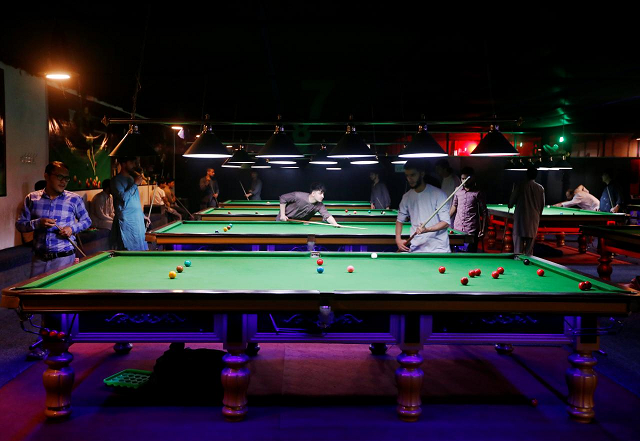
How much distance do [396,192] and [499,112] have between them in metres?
6.07

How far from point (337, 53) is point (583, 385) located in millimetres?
4024

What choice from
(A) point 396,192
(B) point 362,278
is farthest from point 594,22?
(A) point 396,192

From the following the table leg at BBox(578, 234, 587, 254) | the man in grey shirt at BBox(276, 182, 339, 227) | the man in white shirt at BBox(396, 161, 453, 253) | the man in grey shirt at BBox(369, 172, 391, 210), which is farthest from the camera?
the man in grey shirt at BBox(369, 172, 391, 210)

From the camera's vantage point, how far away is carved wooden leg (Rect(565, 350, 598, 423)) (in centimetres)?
307

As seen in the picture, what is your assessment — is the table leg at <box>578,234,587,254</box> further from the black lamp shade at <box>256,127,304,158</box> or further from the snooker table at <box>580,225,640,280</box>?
the black lamp shade at <box>256,127,304,158</box>

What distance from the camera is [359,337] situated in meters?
3.20

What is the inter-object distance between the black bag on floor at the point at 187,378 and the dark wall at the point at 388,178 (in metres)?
11.6

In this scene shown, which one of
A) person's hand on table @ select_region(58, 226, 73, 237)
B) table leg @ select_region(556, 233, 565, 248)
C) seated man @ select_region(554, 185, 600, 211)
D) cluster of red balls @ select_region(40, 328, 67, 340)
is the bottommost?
table leg @ select_region(556, 233, 565, 248)

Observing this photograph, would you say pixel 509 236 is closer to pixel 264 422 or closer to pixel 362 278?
pixel 362 278

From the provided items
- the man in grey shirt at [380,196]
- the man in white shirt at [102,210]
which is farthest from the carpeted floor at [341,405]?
the man in grey shirt at [380,196]

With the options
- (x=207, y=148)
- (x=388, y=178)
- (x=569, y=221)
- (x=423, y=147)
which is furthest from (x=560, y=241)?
(x=207, y=148)

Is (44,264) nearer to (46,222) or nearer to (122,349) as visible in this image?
(46,222)

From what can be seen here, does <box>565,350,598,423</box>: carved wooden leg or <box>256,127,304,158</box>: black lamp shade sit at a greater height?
<box>256,127,304,158</box>: black lamp shade

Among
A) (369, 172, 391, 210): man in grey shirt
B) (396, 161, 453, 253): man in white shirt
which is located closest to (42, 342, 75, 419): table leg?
(396, 161, 453, 253): man in white shirt
